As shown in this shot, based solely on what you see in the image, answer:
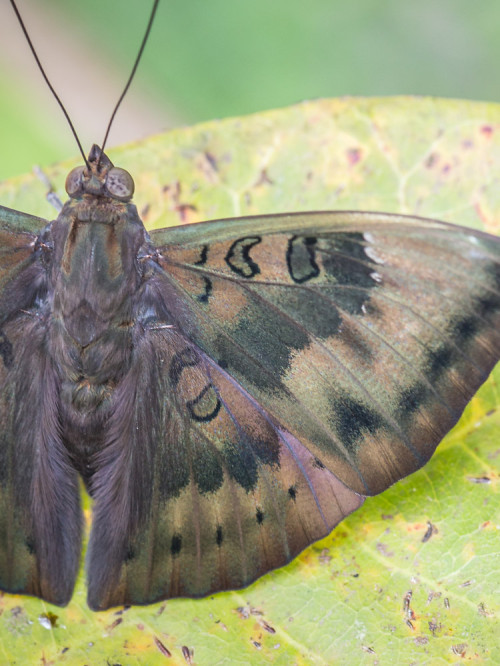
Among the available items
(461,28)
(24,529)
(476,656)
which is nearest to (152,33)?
(461,28)

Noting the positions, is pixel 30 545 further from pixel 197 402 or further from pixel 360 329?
pixel 360 329

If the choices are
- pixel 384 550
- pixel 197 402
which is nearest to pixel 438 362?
pixel 384 550

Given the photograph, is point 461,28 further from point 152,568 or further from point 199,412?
point 152,568

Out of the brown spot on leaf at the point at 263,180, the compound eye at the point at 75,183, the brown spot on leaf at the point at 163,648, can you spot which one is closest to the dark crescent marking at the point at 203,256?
the compound eye at the point at 75,183

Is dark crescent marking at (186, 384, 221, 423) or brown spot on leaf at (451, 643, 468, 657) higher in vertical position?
dark crescent marking at (186, 384, 221, 423)

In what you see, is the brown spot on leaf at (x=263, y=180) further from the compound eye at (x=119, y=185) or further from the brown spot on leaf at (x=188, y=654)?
the brown spot on leaf at (x=188, y=654)

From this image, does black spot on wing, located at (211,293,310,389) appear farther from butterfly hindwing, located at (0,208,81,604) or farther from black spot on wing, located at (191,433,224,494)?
butterfly hindwing, located at (0,208,81,604)

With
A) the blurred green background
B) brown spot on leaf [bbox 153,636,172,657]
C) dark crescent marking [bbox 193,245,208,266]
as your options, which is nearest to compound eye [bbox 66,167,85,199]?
dark crescent marking [bbox 193,245,208,266]

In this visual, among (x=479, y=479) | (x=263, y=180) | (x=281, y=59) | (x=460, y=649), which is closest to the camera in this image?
(x=460, y=649)
